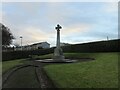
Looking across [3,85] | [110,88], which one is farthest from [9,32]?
[110,88]

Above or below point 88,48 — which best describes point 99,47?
above

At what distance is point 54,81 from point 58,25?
A: 2215 cm

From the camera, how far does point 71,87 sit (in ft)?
35.4

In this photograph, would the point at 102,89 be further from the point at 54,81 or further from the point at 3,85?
the point at 3,85

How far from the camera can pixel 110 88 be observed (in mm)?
10211

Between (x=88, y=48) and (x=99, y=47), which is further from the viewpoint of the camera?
(x=88, y=48)

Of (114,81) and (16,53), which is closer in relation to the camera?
(114,81)

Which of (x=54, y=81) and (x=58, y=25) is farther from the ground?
(x=58, y=25)

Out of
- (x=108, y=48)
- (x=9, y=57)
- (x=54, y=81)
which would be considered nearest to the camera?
(x=54, y=81)

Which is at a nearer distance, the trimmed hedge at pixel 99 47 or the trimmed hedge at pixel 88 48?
the trimmed hedge at pixel 99 47

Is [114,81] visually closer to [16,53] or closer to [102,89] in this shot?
[102,89]

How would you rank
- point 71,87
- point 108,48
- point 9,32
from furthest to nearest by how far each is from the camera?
point 9,32, point 108,48, point 71,87

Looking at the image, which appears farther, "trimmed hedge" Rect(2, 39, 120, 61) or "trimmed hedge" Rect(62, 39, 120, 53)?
"trimmed hedge" Rect(2, 39, 120, 61)

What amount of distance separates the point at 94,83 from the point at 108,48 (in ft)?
87.0
